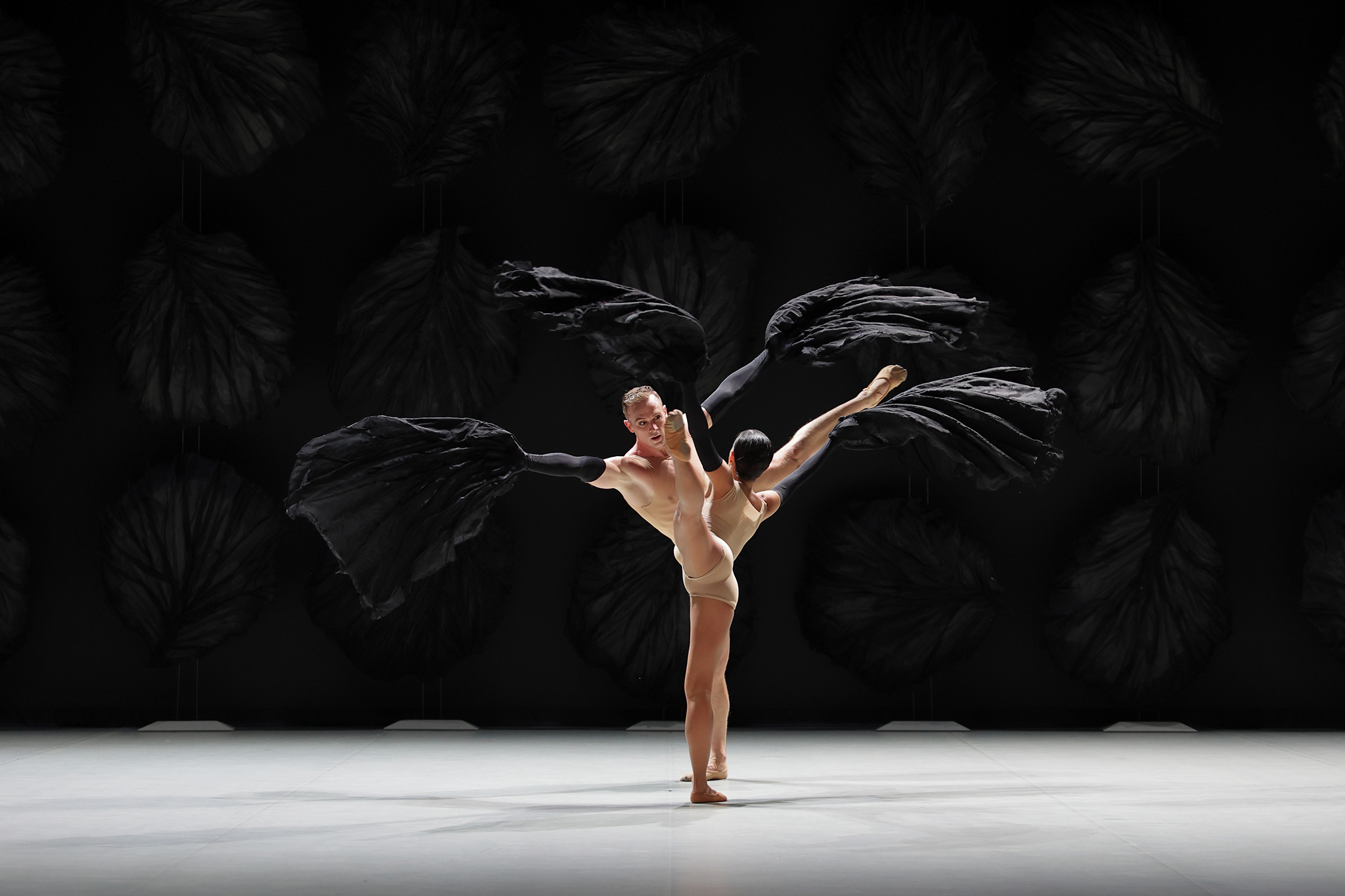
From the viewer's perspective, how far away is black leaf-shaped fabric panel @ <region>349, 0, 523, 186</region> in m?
6.91

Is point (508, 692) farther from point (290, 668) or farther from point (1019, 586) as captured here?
→ point (1019, 586)

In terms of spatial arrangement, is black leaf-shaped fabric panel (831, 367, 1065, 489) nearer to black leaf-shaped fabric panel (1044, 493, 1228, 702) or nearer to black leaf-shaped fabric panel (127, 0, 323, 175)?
black leaf-shaped fabric panel (1044, 493, 1228, 702)

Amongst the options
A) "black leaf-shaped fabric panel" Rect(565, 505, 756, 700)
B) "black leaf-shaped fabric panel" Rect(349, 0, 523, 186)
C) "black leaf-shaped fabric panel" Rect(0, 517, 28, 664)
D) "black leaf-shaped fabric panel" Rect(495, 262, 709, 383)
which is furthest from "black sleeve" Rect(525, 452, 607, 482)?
"black leaf-shaped fabric panel" Rect(0, 517, 28, 664)

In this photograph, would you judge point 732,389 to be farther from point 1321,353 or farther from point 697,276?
point 1321,353

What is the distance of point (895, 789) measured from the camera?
5082mm

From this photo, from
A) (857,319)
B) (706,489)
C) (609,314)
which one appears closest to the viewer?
(706,489)

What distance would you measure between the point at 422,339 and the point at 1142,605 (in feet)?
11.1

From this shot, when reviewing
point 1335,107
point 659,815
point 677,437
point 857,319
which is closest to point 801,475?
point 857,319

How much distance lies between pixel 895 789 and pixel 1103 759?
1273 mm

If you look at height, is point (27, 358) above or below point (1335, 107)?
below

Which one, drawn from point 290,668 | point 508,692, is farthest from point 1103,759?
point 290,668

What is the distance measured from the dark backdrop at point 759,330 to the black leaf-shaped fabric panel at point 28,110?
0.13m

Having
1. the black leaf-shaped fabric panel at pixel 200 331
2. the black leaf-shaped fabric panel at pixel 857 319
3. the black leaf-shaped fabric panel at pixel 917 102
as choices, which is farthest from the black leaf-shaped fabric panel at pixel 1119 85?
the black leaf-shaped fabric panel at pixel 200 331

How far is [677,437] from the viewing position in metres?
4.51
